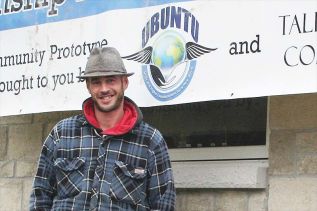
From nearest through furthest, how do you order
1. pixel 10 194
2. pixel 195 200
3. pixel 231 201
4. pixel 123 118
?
1. pixel 123 118
2. pixel 231 201
3. pixel 195 200
4. pixel 10 194

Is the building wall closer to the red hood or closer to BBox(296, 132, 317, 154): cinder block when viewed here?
BBox(296, 132, 317, 154): cinder block

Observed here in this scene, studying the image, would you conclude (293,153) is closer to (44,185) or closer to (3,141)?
(44,185)

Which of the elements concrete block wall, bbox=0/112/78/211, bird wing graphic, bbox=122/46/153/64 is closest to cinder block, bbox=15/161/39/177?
concrete block wall, bbox=0/112/78/211

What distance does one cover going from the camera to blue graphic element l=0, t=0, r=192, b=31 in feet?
16.0

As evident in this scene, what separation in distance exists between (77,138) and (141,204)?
0.50 meters

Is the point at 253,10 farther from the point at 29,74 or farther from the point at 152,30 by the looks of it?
the point at 29,74

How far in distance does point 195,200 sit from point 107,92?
135 centimetres

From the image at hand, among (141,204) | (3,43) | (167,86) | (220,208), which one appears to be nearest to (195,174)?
(220,208)

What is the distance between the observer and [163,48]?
4672 mm

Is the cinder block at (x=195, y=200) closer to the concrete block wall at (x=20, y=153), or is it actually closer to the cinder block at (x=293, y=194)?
the cinder block at (x=293, y=194)

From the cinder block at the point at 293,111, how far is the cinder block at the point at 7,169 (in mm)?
2334

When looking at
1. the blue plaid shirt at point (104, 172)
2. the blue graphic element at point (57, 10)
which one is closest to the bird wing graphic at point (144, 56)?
the blue graphic element at point (57, 10)

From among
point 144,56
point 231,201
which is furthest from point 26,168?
point 231,201

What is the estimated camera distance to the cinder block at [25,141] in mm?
6035
